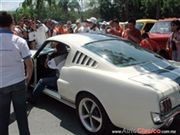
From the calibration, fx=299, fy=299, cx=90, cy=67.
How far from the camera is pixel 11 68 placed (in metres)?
3.52

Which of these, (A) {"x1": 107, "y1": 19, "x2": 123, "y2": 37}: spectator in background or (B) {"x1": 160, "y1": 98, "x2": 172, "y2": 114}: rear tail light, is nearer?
(B) {"x1": 160, "y1": 98, "x2": 172, "y2": 114}: rear tail light

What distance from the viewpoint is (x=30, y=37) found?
394 inches

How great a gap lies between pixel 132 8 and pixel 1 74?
136 ft

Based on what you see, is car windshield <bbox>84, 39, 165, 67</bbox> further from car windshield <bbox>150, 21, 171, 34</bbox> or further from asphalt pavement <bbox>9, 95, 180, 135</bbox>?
car windshield <bbox>150, 21, 171, 34</bbox>

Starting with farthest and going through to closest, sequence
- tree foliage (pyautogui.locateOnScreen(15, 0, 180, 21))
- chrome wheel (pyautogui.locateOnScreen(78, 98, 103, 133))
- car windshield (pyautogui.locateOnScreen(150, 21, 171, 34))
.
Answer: tree foliage (pyautogui.locateOnScreen(15, 0, 180, 21))
car windshield (pyautogui.locateOnScreen(150, 21, 171, 34))
chrome wheel (pyautogui.locateOnScreen(78, 98, 103, 133))

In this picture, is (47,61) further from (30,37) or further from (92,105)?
(30,37)

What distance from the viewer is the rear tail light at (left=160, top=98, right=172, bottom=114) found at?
363 centimetres

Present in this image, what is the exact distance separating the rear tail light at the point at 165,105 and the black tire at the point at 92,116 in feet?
2.62

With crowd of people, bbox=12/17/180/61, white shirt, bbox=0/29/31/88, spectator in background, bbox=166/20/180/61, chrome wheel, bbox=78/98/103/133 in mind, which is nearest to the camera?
white shirt, bbox=0/29/31/88

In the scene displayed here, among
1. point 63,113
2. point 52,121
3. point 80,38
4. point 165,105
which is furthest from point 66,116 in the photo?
point 165,105

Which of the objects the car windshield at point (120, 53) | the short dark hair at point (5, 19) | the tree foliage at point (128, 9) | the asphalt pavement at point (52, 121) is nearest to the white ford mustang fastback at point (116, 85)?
the car windshield at point (120, 53)

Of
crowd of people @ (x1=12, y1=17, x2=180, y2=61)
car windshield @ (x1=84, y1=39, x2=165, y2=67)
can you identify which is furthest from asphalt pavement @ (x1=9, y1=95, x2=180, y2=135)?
crowd of people @ (x1=12, y1=17, x2=180, y2=61)

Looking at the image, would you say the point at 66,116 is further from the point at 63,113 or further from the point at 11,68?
the point at 11,68

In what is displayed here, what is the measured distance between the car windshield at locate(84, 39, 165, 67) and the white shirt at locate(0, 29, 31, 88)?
4.47ft
